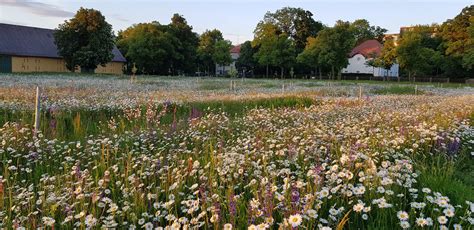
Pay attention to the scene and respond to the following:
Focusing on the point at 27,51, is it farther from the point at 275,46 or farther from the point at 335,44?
the point at 335,44

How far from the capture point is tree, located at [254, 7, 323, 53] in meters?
103

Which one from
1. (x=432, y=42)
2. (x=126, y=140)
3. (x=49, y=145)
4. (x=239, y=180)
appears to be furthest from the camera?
(x=432, y=42)

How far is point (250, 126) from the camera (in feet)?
31.5

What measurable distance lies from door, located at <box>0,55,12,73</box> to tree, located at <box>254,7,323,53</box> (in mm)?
60148

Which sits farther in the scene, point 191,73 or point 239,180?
point 191,73

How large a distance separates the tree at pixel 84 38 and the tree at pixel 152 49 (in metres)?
15.0

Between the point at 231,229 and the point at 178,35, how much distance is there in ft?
306

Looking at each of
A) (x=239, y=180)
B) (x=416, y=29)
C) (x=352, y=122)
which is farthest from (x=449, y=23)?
(x=239, y=180)

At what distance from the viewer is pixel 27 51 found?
7162 centimetres

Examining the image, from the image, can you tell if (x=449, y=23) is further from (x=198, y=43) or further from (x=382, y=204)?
(x=382, y=204)

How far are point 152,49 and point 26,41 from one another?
23546 mm

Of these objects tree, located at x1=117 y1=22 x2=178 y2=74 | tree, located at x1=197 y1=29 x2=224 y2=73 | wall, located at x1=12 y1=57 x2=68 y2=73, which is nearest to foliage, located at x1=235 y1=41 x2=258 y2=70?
tree, located at x1=197 y1=29 x2=224 y2=73

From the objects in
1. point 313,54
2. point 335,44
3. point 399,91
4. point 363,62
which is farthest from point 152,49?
point 363,62

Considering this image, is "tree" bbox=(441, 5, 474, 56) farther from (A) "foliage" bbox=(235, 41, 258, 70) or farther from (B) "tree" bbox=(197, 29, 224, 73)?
(B) "tree" bbox=(197, 29, 224, 73)
